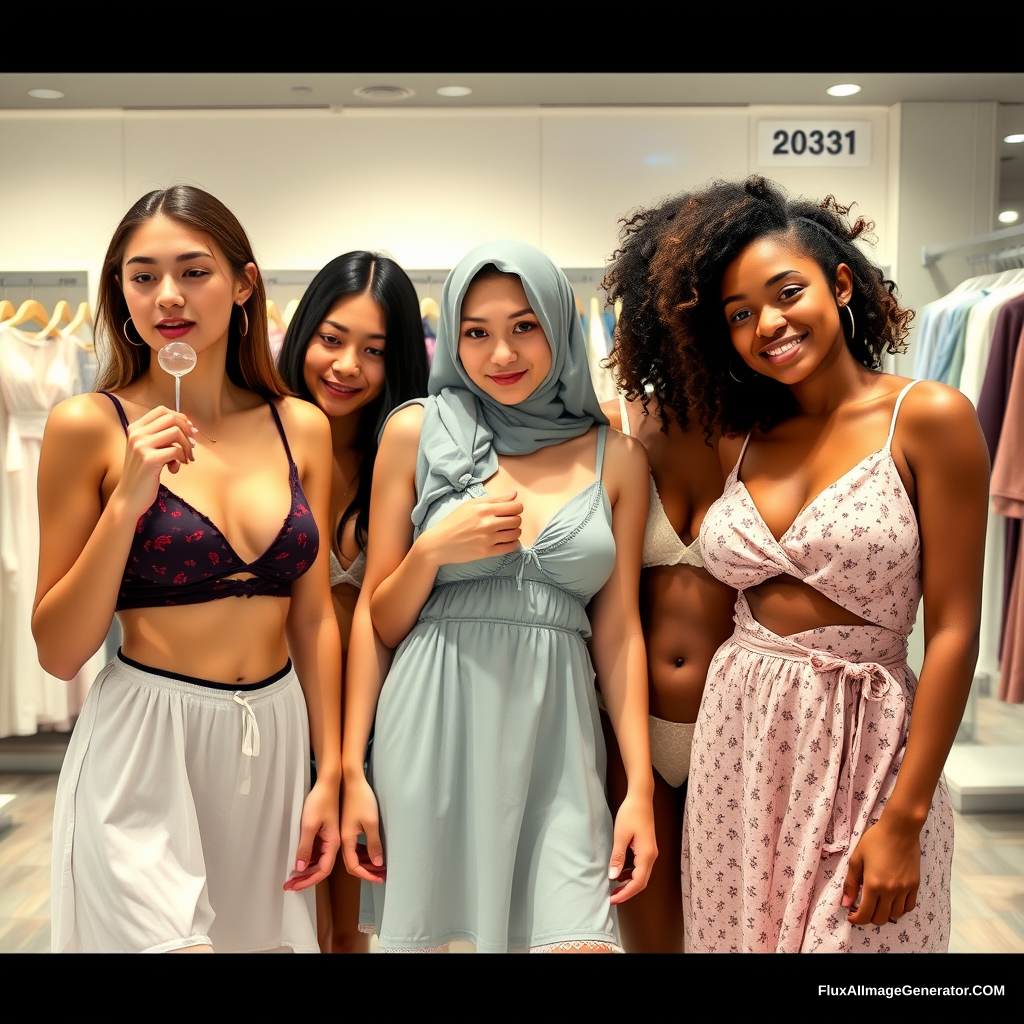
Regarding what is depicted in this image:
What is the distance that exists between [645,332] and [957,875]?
2.93 metres

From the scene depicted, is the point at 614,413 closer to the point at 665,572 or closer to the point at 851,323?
the point at 665,572

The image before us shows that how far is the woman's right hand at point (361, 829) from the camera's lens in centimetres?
200

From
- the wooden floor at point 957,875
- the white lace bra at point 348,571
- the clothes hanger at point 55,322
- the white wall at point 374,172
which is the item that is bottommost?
the wooden floor at point 957,875

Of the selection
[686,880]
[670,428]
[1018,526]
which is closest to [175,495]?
[670,428]

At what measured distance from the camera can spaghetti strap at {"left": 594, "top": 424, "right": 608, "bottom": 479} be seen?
2125 millimetres

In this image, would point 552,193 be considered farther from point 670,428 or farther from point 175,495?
point 175,495

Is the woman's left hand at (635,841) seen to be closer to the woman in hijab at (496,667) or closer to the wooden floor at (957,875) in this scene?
the woman in hijab at (496,667)

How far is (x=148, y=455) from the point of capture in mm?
1705

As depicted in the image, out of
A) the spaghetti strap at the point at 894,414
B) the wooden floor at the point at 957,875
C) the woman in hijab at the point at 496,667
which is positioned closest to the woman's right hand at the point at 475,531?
the woman in hijab at the point at 496,667

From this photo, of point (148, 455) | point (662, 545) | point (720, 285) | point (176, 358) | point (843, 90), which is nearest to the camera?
point (148, 455)

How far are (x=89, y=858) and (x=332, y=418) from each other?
1165mm

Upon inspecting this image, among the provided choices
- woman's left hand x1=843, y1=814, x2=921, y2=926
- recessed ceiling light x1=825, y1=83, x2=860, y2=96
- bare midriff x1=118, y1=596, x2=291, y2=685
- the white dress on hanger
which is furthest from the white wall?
woman's left hand x1=843, y1=814, x2=921, y2=926

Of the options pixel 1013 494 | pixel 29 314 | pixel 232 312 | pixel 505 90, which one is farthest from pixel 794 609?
pixel 29 314

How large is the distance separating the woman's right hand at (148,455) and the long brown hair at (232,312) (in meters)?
0.29
